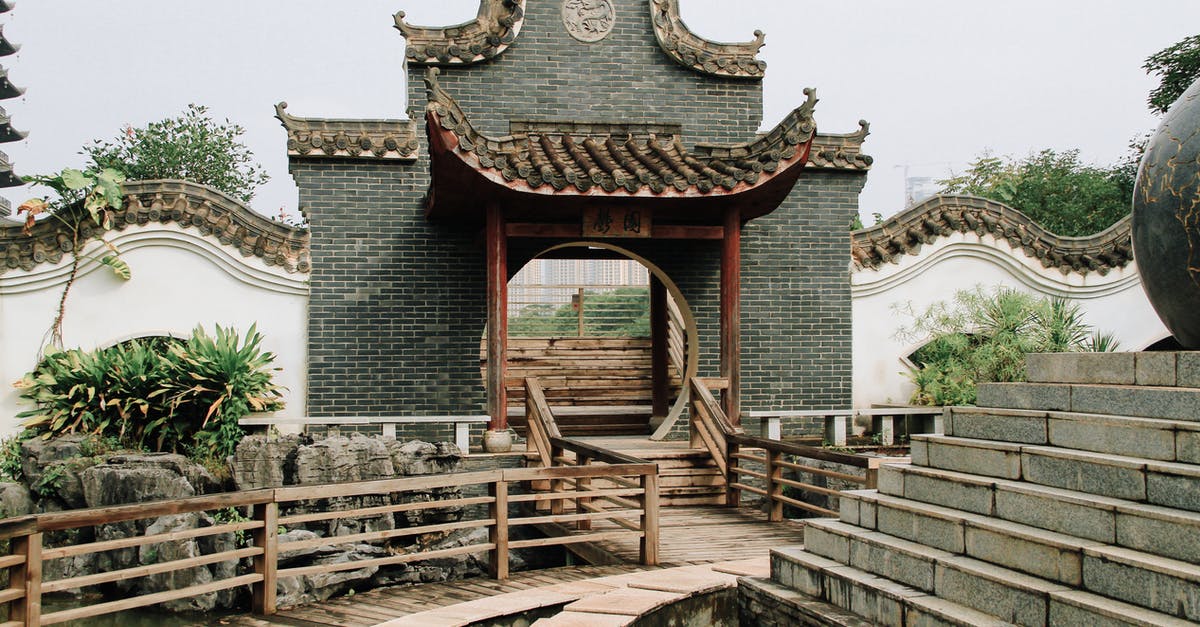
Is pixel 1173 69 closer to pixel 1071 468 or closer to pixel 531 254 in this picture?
pixel 531 254

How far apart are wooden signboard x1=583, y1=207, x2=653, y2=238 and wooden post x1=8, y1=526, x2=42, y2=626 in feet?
19.3

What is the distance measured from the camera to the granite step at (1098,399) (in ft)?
13.4

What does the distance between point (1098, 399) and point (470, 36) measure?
8.49m

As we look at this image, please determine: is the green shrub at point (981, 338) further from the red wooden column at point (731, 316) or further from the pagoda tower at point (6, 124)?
the pagoda tower at point (6, 124)

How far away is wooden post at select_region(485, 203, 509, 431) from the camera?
960cm

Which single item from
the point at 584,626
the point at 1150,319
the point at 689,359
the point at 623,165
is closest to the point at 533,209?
the point at 623,165

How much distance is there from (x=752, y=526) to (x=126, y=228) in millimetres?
6917

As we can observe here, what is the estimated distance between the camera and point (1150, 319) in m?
12.7

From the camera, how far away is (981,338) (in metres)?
11.6

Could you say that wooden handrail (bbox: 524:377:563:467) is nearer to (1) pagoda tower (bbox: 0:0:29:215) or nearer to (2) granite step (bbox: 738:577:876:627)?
(2) granite step (bbox: 738:577:876:627)

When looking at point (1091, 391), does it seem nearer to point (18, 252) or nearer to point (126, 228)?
point (126, 228)

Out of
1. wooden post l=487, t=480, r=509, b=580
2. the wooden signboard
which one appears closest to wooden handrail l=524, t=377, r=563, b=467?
the wooden signboard

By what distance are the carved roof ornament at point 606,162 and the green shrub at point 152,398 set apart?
2819 mm

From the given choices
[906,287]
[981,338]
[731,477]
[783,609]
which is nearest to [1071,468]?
[783,609]
